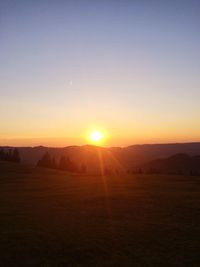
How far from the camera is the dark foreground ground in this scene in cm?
1292

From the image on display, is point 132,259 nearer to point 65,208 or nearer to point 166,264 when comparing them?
point 166,264

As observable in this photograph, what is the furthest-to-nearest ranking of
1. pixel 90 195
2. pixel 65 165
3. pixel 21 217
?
pixel 65 165
pixel 90 195
pixel 21 217

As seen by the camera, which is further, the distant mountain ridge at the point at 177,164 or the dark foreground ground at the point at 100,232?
the distant mountain ridge at the point at 177,164

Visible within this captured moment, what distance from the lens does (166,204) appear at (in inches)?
951

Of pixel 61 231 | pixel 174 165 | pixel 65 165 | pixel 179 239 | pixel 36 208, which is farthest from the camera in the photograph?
pixel 174 165

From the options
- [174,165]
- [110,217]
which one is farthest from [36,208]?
[174,165]

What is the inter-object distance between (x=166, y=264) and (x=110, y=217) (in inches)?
300

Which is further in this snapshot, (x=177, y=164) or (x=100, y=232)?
(x=177, y=164)

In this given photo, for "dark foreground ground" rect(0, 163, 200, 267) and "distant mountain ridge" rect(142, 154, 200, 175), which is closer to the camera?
"dark foreground ground" rect(0, 163, 200, 267)

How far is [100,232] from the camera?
16.3m

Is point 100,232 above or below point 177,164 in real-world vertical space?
below

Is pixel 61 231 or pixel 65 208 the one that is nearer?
pixel 61 231

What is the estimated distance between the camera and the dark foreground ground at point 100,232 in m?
12.9

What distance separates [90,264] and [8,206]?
12.3 meters
